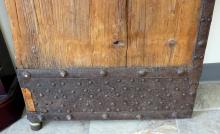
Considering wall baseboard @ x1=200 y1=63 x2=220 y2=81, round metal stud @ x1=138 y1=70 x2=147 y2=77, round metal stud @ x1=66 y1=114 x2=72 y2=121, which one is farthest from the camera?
wall baseboard @ x1=200 y1=63 x2=220 y2=81

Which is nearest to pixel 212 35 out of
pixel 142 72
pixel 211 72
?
pixel 211 72

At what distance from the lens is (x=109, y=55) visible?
108 cm

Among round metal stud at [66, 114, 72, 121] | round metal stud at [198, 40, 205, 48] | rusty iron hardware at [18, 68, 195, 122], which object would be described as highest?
round metal stud at [198, 40, 205, 48]

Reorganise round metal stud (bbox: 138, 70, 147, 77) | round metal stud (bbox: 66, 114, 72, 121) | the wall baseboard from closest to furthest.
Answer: round metal stud (bbox: 138, 70, 147, 77) < round metal stud (bbox: 66, 114, 72, 121) < the wall baseboard

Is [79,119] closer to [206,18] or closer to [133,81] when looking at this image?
[133,81]

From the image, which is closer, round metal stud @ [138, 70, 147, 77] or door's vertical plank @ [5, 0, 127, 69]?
door's vertical plank @ [5, 0, 127, 69]

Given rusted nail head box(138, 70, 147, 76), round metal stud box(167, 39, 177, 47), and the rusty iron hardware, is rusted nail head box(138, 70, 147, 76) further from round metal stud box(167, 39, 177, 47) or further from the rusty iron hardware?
round metal stud box(167, 39, 177, 47)

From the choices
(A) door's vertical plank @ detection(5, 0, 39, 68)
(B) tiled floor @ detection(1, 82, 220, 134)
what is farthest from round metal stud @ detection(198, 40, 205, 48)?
(A) door's vertical plank @ detection(5, 0, 39, 68)

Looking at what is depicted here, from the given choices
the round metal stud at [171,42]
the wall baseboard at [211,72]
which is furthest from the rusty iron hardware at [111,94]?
the wall baseboard at [211,72]

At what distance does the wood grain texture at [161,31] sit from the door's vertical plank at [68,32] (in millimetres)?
37

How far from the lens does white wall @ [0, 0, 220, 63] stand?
4.23 feet

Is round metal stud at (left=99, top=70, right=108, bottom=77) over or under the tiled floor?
over

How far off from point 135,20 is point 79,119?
1.71 feet

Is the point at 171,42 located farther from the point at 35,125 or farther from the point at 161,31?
the point at 35,125
